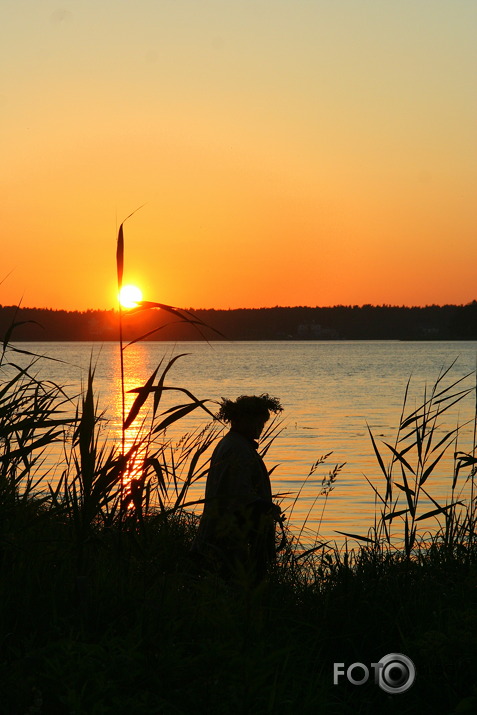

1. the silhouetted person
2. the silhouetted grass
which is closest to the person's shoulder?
the silhouetted person

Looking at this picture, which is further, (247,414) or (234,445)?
(247,414)

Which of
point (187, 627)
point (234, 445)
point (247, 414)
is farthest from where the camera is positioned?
point (247, 414)

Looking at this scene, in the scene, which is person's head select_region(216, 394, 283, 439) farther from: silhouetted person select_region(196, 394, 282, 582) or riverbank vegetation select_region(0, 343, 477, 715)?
riverbank vegetation select_region(0, 343, 477, 715)

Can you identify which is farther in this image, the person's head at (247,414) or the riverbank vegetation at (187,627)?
the person's head at (247,414)

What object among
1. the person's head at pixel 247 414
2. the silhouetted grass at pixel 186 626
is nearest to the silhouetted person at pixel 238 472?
the person's head at pixel 247 414

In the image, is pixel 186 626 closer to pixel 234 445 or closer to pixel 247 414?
pixel 234 445

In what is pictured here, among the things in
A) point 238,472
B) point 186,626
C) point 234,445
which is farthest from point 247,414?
point 186,626

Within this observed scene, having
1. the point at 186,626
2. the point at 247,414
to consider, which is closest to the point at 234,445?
the point at 247,414

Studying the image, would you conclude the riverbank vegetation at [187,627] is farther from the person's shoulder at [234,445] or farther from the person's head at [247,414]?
the person's head at [247,414]

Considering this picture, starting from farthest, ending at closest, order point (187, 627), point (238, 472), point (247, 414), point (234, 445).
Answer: point (247, 414) < point (234, 445) < point (238, 472) < point (187, 627)

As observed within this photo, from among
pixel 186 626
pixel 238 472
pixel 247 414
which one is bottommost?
pixel 186 626

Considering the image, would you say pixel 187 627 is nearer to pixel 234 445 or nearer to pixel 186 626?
pixel 186 626

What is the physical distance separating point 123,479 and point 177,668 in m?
1.27

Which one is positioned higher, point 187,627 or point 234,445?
point 234,445
